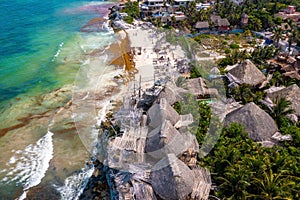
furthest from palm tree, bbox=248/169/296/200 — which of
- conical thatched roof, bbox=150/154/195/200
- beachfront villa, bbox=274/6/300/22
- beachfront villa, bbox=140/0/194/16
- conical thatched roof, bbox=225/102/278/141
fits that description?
beachfront villa, bbox=140/0/194/16

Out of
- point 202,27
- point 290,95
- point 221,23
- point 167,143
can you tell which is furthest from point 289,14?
point 167,143

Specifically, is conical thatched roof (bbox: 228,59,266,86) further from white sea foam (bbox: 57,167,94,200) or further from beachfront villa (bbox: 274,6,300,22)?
beachfront villa (bbox: 274,6,300,22)

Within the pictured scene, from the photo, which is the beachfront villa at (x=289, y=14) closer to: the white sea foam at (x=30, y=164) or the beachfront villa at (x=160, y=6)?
the beachfront villa at (x=160, y=6)

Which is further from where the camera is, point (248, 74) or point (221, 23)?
point (221, 23)

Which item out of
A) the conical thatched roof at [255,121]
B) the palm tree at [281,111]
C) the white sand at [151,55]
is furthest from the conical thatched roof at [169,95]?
the palm tree at [281,111]

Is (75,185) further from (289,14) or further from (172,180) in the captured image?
(289,14)

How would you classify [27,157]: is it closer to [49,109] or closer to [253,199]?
[49,109]
